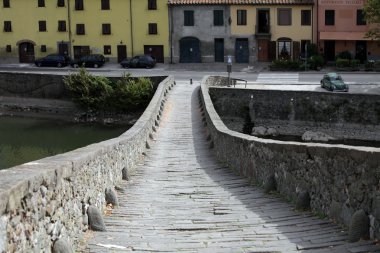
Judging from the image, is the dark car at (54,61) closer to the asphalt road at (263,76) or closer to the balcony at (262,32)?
the asphalt road at (263,76)

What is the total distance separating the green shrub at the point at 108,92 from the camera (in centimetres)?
4312

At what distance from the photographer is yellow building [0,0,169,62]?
200ft

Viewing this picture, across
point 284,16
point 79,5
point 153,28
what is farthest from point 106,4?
point 284,16

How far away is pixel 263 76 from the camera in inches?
2018

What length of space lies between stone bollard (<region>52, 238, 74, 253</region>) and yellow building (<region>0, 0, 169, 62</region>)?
179 feet

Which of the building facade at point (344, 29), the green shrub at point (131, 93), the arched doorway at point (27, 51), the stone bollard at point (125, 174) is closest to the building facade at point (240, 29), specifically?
the building facade at point (344, 29)

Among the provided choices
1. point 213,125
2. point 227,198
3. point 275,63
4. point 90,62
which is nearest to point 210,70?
point 275,63

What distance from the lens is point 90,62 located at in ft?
194

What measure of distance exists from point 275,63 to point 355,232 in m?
47.6

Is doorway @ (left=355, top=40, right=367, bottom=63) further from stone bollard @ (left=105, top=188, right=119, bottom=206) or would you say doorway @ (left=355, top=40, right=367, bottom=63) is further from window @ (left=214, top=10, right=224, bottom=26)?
stone bollard @ (left=105, top=188, right=119, bottom=206)

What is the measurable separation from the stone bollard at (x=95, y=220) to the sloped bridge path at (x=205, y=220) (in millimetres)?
159

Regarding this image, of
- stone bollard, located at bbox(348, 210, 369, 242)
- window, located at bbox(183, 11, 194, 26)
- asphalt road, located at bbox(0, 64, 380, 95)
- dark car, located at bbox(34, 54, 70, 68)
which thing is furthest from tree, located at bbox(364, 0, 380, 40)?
stone bollard, located at bbox(348, 210, 369, 242)

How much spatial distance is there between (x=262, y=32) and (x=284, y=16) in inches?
99.1

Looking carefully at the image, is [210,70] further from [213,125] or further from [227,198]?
[227,198]
